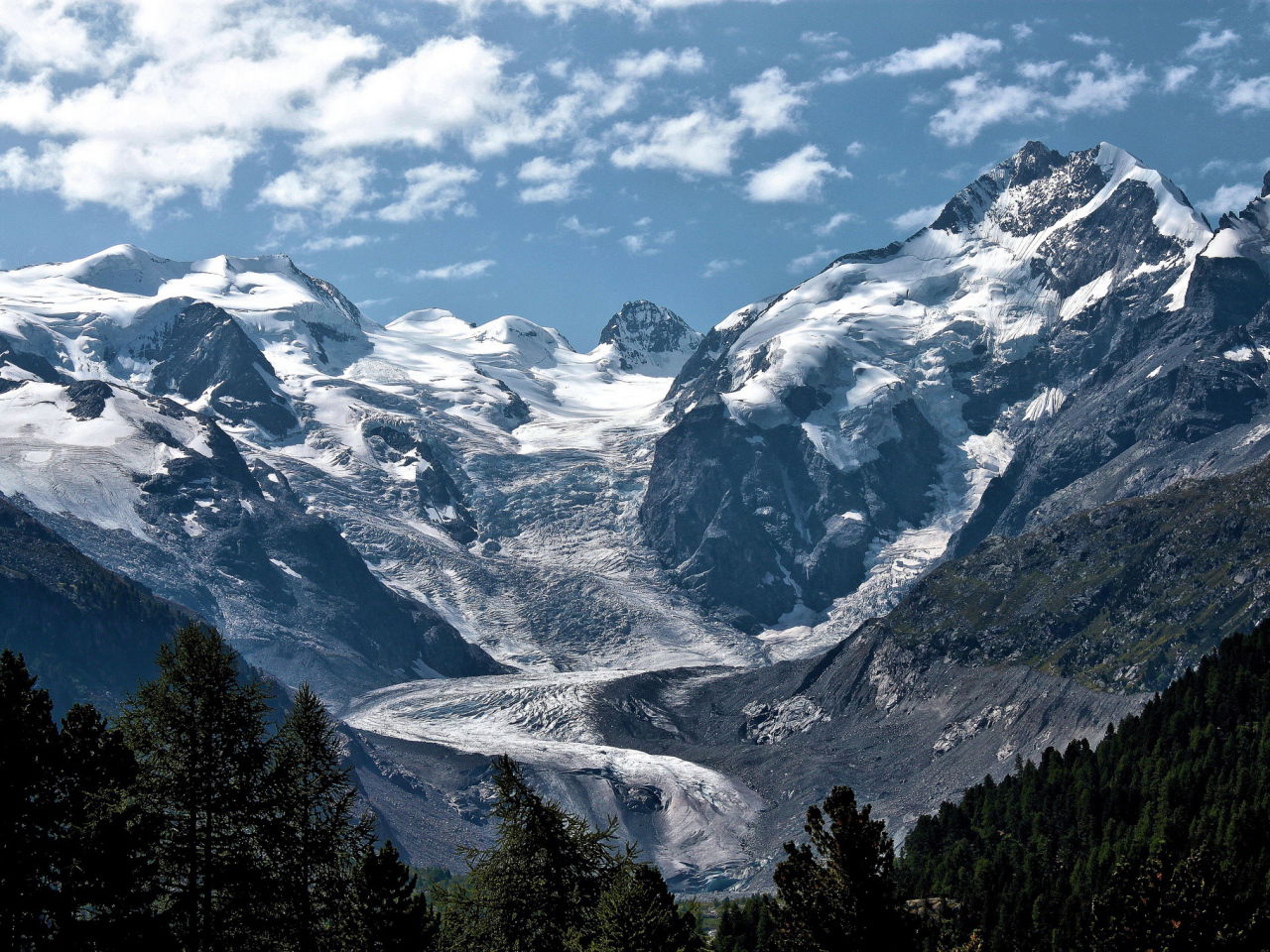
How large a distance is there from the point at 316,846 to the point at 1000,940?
85.0m

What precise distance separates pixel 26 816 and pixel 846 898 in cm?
2235

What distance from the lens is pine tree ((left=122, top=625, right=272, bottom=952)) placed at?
41.6 m

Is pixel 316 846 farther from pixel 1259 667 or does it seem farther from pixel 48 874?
pixel 1259 667

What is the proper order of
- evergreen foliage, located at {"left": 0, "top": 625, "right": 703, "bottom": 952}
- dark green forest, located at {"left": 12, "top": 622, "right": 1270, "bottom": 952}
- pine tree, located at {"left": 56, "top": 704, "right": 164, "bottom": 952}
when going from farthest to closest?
dark green forest, located at {"left": 12, "top": 622, "right": 1270, "bottom": 952} → evergreen foliage, located at {"left": 0, "top": 625, "right": 703, "bottom": 952} → pine tree, located at {"left": 56, "top": 704, "right": 164, "bottom": 952}

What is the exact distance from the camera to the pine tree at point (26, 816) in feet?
127

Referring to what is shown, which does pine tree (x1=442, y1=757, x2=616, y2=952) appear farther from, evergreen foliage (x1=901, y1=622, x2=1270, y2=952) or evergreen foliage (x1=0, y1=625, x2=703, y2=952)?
evergreen foliage (x1=901, y1=622, x2=1270, y2=952)

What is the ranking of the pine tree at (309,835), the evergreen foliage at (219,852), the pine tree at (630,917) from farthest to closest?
the pine tree at (630,917) → the pine tree at (309,835) → the evergreen foliage at (219,852)

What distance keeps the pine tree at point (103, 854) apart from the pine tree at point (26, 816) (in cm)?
37

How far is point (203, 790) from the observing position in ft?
138

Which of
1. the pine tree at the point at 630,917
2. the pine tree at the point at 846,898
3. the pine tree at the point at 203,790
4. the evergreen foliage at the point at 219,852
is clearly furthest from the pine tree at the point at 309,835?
the pine tree at the point at 846,898

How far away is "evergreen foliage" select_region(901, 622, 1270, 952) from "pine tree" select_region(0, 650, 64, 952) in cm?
5450

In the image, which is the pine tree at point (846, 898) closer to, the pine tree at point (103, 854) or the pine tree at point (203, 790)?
the pine tree at point (203, 790)

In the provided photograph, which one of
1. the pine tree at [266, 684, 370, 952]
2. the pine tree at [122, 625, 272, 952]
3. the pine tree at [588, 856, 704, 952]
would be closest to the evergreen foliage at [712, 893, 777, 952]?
the pine tree at [588, 856, 704, 952]

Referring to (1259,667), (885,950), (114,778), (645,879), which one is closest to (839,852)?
(885,950)
